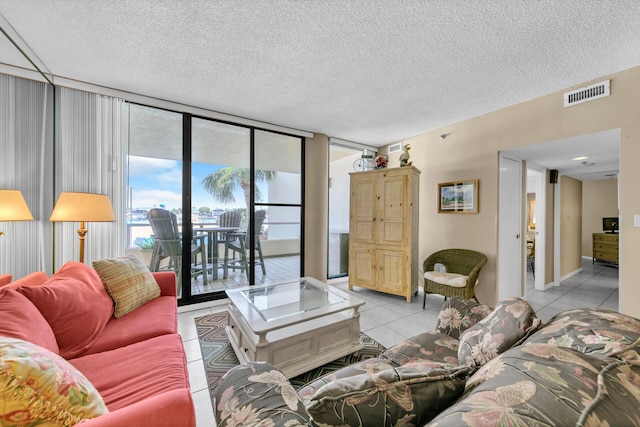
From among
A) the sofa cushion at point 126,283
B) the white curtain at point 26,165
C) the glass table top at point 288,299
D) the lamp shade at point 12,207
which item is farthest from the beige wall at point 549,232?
the white curtain at point 26,165

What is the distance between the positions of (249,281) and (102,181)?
212 cm

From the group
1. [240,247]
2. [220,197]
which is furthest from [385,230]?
[220,197]

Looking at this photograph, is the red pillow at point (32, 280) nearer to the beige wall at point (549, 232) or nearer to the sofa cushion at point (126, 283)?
the sofa cushion at point (126, 283)

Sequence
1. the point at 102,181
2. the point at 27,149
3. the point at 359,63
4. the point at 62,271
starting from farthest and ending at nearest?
the point at 102,181, the point at 27,149, the point at 359,63, the point at 62,271

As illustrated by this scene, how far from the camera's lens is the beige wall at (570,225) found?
14.6ft

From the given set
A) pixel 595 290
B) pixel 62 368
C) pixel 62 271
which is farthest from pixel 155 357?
pixel 595 290

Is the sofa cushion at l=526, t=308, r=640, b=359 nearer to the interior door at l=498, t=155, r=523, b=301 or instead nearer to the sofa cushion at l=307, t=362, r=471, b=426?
the sofa cushion at l=307, t=362, r=471, b=426

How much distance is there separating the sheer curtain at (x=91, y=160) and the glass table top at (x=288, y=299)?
5.43 feet

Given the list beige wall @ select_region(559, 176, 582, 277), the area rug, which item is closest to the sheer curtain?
the area rug

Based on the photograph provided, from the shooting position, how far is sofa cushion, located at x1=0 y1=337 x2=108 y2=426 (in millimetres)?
616

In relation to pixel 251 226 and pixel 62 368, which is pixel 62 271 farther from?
pixel 251 226

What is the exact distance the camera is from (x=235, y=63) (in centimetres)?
221

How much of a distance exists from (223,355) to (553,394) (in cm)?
227

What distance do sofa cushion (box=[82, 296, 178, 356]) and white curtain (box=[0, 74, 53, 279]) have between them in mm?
1432
